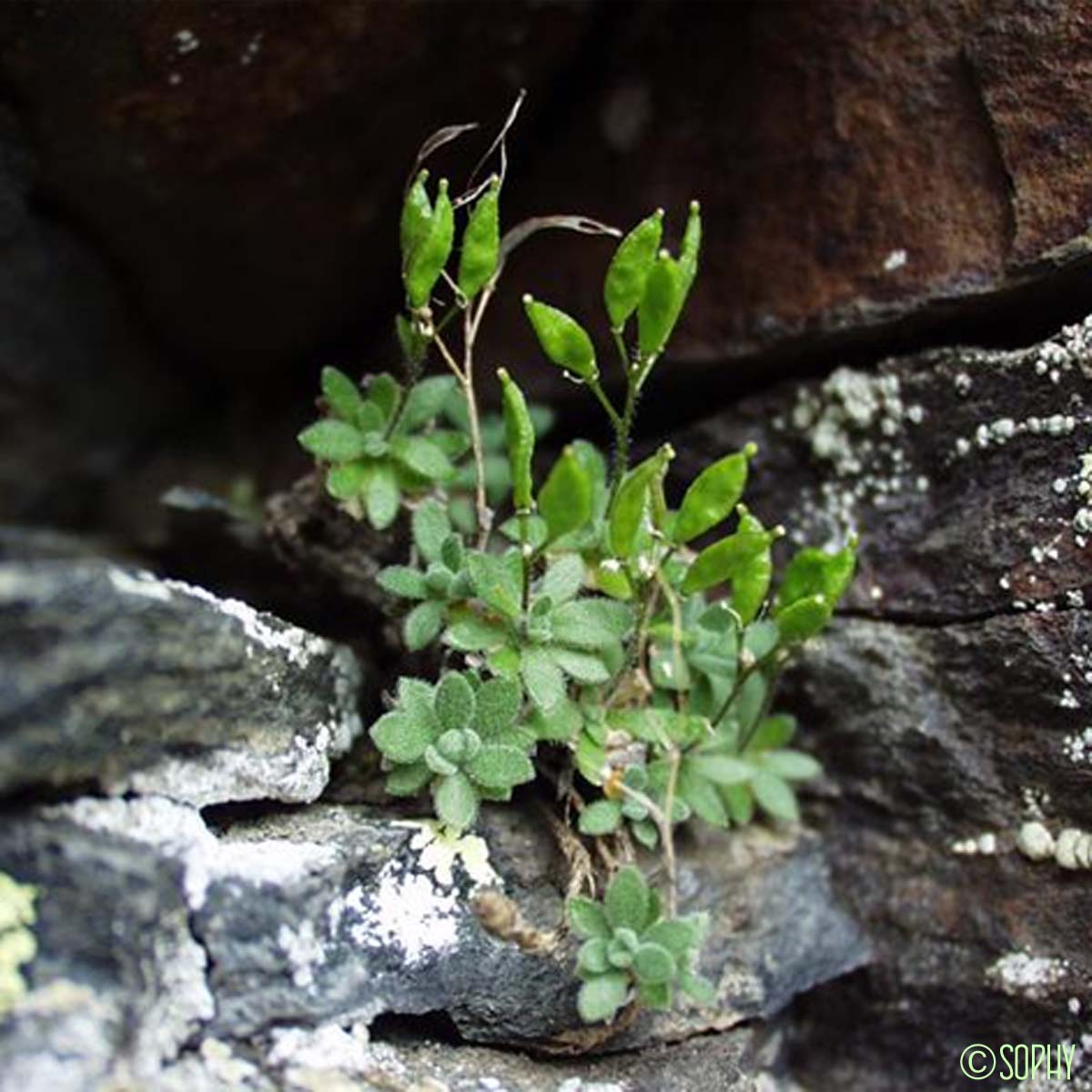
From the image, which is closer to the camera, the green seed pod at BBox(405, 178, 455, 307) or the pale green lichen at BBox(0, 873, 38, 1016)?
the pale green lichen at BBox(0, 873, 38, 1016)

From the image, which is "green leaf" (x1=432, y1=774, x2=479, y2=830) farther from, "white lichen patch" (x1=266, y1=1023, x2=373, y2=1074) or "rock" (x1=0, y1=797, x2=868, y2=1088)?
"white lichen patch" (x1=266, y1=1023, x2=373, y2=1074)

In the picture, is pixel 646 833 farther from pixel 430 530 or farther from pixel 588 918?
pixel 430 530

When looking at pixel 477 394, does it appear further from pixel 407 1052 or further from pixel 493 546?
pixel 407 1052

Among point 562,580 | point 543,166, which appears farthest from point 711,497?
point 543,166

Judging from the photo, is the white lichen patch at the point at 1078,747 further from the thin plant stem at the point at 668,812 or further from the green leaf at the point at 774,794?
the thin plant stem at the point at 668,812

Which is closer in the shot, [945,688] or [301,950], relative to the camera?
[301,950]

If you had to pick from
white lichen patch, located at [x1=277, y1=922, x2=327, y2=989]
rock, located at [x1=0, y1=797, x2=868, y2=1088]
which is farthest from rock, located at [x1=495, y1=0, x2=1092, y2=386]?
white lichen patch, located at [x1=277, y1=922, x2=327, y2=989]

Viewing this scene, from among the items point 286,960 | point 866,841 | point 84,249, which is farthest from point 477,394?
point 286,960
